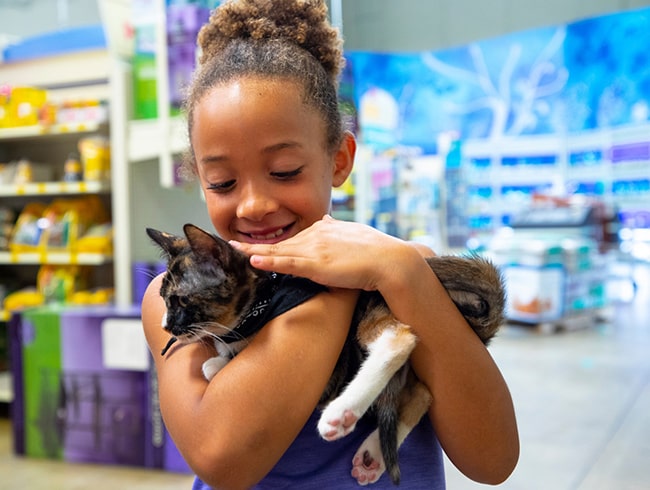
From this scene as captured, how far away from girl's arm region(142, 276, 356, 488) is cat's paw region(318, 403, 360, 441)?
3 centimetres

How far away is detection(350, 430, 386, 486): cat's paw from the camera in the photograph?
79 centimetres

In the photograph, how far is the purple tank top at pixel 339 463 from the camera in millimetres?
806

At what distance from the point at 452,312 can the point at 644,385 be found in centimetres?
316

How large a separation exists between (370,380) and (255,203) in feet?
0.99

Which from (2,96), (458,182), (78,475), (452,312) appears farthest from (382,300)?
(458,182)

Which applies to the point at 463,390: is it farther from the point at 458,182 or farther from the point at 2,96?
the point at 458,182

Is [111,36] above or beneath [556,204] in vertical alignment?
above

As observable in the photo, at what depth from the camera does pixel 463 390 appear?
0.76 metres

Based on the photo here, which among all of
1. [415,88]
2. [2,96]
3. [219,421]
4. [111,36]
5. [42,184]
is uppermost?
[415,88]

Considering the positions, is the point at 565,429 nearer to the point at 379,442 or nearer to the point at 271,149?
the point at 379,442

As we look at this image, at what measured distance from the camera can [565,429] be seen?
2756 millimetres

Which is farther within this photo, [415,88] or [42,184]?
[415,88]

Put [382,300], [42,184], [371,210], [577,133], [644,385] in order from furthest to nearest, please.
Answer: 1. [577,133]
2. [371,210]
3. [644,385]
4. [42,184]
5. [382,300]

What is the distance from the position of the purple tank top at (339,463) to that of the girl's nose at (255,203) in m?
0.31
